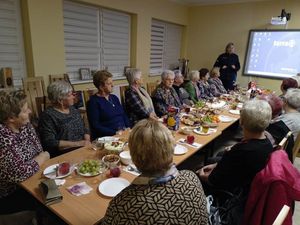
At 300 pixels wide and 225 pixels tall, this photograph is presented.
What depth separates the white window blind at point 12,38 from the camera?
306 cm

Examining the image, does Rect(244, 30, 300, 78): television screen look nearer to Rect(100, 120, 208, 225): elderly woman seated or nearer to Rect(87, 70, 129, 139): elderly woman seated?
Rect(87, 70, 129, 139): elderly woman seated

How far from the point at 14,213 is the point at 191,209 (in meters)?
1.16

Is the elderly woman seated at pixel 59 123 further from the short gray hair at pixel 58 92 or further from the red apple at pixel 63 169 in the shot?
the red apple at pixel 63 169

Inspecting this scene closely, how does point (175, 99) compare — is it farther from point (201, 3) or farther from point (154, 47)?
point (201, 3)

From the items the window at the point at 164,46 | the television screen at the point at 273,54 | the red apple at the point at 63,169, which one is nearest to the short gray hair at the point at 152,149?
the red apple at the point at 63,169

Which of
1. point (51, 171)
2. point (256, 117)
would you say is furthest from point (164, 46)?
point (51, 171)

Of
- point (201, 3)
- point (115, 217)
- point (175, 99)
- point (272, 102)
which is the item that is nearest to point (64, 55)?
point (175, 99)

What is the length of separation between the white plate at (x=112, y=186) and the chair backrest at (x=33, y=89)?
219 cm

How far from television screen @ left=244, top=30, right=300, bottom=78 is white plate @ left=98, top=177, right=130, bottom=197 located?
554 cm

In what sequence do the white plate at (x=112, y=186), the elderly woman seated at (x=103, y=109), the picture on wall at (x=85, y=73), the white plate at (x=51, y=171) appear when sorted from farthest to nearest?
the picture on wall at (x=85, y=73) → the elderly woman seated at (x=103, y=109) → the white plate at (x=51, y=171) → the white plate at (x=112, y=186)

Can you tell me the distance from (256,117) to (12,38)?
333 centimetres

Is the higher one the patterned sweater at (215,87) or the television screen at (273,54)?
the television screen at (273,54)

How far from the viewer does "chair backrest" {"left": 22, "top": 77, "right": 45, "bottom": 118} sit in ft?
10.1

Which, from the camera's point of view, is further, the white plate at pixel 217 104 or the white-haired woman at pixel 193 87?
the white-haired woman at pixel 193 87
